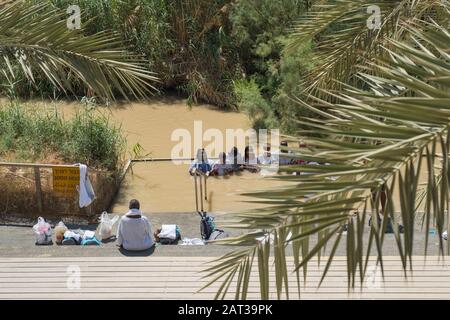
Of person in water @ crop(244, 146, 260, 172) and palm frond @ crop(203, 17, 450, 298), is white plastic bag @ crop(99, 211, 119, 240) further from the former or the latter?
palm frond @ crop(203, 17, 450, 298)

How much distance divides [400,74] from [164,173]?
10.6 metres

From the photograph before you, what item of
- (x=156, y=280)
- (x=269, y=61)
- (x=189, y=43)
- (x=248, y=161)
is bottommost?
(x=156, y=280)

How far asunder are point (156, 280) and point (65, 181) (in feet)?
14.5

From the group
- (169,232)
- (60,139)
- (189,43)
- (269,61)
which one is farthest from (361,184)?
(189,43)

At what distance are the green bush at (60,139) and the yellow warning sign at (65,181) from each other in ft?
4.31

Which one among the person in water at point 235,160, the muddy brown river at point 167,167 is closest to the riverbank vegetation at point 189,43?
the muddy brown river at point 167,167

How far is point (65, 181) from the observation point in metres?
10.1

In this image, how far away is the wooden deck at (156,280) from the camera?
5.67 meters

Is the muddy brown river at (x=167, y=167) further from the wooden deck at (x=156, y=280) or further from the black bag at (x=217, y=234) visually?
the wooden deck at (x=156, y=280)

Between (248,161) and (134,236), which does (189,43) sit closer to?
(248,161)

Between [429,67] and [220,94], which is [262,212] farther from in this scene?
[220,94]

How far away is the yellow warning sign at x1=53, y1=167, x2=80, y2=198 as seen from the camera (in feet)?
32.7

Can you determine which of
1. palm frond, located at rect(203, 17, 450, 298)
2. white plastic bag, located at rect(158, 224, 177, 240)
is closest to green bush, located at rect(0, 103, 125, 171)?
white plastic bag, located at rect(158, 224, 177, 240)
